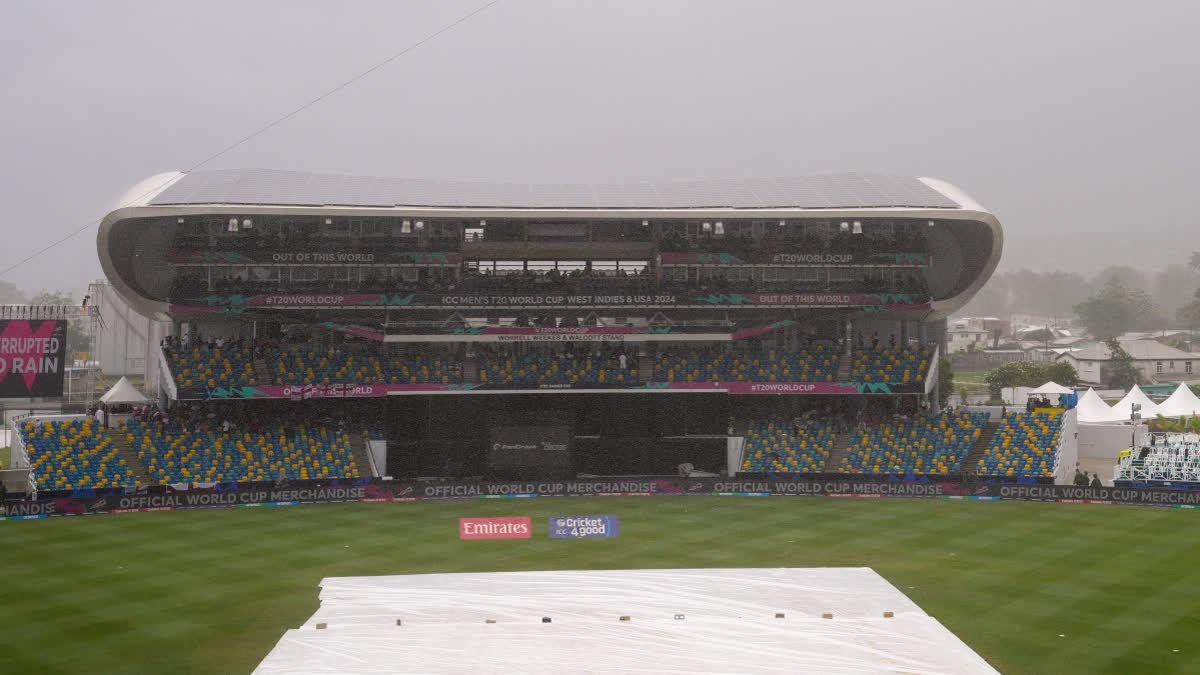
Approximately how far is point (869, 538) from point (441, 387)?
2326cm

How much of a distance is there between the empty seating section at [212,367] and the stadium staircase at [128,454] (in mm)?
3538

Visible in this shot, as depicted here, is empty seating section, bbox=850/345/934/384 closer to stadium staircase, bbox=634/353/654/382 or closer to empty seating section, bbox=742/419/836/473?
empty seating section, bbox=742/419/836/473

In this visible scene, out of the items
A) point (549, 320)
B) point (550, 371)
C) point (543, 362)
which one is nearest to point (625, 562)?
point (550, 371)

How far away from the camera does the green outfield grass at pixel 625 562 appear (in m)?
21.5

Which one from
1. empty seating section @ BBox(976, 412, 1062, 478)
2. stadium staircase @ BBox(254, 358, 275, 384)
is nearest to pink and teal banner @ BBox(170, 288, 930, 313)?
stadium staircase @ BBox(254, 358, 275, 384)

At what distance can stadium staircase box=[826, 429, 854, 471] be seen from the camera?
4747cm

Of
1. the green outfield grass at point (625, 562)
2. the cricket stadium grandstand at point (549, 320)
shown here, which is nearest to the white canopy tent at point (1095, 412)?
the cricket stadium grandstand at point (549, 320)

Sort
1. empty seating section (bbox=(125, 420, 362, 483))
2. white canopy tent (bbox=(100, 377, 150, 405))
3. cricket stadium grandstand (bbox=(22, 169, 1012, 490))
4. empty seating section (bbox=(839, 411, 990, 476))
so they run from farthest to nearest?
white canopy tent (bbox=(100, 377, 150, 405))
cricket stadium grandstand (bbox=(22, 169, 1012, 490))
empty seating section (bbox=(839, 411, 990, 476))
empty seating section (bbox=(125, 420, 362, 483))

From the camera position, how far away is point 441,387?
49.0 meters

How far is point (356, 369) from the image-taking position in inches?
1966

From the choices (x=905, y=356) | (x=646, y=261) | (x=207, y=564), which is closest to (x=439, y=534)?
(x=207, y=564)

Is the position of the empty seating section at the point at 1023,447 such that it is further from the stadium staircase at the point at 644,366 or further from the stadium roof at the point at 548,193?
the stadium staircase at the point at 644,366

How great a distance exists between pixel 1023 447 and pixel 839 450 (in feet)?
27.6

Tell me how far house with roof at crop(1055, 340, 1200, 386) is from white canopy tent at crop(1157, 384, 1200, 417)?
64060 mm
